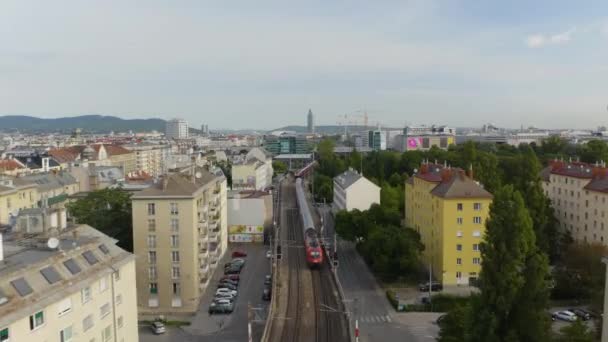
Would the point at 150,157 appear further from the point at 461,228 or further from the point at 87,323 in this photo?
the point at 87,323

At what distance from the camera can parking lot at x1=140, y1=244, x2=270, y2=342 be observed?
91.0 feet

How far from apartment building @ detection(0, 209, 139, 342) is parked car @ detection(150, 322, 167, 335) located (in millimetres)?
8027

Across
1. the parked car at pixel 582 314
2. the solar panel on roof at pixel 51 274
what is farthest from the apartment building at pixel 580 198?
the solar panel on roof at pixel 51 274

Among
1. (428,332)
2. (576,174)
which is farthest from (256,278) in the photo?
(576,174)

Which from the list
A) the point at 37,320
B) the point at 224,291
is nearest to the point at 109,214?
the point at 224,291

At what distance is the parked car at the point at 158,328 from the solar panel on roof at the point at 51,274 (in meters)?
13.1

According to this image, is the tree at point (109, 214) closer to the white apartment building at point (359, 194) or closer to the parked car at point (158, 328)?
the parked car at point (158, 328)

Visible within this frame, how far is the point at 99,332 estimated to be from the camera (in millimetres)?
17750

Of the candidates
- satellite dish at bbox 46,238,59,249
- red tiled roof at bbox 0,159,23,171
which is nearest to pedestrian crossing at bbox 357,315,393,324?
satellite dish at bbox 46,238,59,249

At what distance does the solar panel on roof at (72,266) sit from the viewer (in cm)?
1700

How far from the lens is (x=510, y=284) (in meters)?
20.1

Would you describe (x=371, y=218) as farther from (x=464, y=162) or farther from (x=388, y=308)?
(x=464, y=162)

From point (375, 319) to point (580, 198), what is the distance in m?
25.0

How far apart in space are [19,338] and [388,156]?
73810 millimetres
